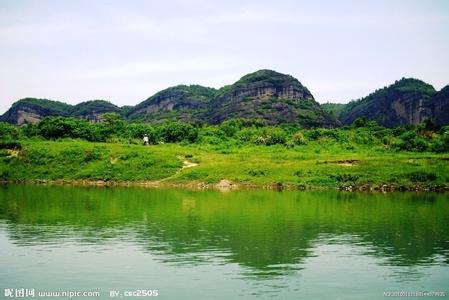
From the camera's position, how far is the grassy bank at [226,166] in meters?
79.4

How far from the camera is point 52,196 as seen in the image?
64938 mm

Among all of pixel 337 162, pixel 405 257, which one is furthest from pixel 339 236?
pixel 337 162

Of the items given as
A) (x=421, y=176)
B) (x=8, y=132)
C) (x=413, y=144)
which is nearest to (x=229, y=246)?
(x=421, y=176)

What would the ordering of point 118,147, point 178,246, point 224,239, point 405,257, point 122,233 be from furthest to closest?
point 118,147 < point 122,233 < point 224,239 < point 178,246 < point 405,257

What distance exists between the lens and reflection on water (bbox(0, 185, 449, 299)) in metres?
25.7

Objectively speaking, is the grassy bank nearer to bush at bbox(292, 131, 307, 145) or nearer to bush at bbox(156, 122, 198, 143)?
bush at bbox(292, 131, 307, 145)

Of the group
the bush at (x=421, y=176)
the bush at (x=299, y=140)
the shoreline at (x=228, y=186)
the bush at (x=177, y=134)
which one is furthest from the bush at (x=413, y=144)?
the bush at (x=177, y=134)

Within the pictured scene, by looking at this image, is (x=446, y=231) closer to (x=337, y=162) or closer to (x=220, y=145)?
(x=337, y=162)

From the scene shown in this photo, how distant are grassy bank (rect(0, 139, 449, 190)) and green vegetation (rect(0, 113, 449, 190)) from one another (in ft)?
0.47

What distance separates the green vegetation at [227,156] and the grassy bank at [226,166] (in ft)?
0.47

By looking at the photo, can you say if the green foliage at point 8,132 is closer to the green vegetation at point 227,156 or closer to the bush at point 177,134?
the green vegetation at point 227,156

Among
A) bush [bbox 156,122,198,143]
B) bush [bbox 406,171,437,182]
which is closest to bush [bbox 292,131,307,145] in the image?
bush [bbox 156,122,198,143]

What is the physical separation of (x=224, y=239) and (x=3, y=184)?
194 ft

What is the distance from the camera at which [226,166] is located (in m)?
86.8
